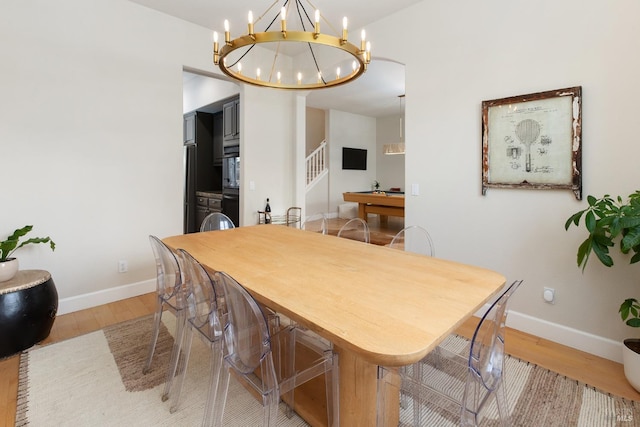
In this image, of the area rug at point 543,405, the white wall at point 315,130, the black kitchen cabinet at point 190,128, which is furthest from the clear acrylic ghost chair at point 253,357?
the white wall at point 315,130

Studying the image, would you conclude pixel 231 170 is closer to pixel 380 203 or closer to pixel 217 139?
pixel 217 139

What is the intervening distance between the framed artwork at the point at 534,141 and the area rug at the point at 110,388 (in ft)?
7.64

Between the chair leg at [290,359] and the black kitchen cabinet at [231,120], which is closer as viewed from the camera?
the chair leg at [290,359]

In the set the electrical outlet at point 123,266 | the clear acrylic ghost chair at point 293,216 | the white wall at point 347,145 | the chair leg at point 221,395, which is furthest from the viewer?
the white wall at point 347,145

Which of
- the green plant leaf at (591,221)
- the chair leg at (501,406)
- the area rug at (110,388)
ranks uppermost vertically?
the green plant leaf at (591,221)

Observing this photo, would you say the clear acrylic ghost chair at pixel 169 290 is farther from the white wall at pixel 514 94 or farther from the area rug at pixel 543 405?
the white wall at pixel 514 94

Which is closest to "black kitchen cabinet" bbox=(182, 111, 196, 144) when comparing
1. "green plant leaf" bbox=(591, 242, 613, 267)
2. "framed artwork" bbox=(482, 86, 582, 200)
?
"framed artwork" bbox=(482, 86, 582, 200)

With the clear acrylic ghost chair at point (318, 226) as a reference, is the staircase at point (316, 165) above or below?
above

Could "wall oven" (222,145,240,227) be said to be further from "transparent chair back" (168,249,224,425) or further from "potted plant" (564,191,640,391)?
"potted plant" (564,191,640,391)

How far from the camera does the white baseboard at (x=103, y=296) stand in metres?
2.94

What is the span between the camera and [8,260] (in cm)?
230

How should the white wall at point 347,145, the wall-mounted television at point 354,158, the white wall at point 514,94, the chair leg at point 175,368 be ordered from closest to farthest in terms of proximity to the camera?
the chair leg at point 175,368 → the white wall at point 514,94 → the white wall at point 347,145 → the wall-mounted television at point 354,158

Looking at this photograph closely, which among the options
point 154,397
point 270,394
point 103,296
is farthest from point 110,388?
point 103,296

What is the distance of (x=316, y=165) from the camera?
341 inches
